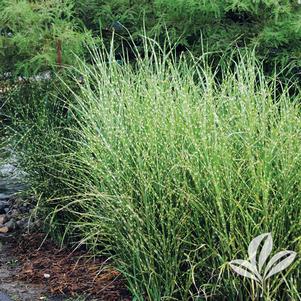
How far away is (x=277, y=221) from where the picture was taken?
325 centimetres

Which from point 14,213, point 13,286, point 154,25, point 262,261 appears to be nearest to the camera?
point 262,261

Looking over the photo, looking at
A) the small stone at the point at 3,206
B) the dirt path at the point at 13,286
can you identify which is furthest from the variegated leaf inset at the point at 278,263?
the small stone at the point at 3,206

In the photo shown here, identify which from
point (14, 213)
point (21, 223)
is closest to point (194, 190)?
point (21, 223)

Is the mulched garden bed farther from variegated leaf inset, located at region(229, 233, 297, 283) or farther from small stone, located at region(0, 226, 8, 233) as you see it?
variegated leaf inset, located at region(229, 233, 297, 283)

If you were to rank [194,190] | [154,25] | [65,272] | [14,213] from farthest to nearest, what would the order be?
[154,25], [14,213], [65,272], [194,190]

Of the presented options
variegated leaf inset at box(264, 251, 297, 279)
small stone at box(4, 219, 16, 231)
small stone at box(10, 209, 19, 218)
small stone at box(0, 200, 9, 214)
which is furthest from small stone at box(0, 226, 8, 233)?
variegated leaf inset at box(264, 251, 297, 279)

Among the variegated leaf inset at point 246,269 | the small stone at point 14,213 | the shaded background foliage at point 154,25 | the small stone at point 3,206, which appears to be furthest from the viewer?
the small stone at point 3,206

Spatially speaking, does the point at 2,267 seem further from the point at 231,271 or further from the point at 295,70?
the point at 295,70

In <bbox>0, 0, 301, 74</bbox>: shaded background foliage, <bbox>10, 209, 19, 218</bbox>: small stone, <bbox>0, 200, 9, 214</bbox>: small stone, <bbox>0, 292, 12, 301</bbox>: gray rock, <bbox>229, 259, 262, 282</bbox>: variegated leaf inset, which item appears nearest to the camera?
<bbox>229, 259, 262, 282</bbox>: variegated leaf inset

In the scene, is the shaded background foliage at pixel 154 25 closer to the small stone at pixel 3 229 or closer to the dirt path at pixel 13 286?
the small stone at pixel 3 229

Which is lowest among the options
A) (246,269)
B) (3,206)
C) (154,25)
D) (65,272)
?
(3,206)

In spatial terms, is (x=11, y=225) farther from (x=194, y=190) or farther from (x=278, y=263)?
(x=278, y=263)

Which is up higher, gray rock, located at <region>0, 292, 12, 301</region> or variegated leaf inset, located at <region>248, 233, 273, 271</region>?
variegated leaf inset, located at <region>248, 233, 273, 271</region>

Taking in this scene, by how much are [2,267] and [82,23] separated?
213 cm
